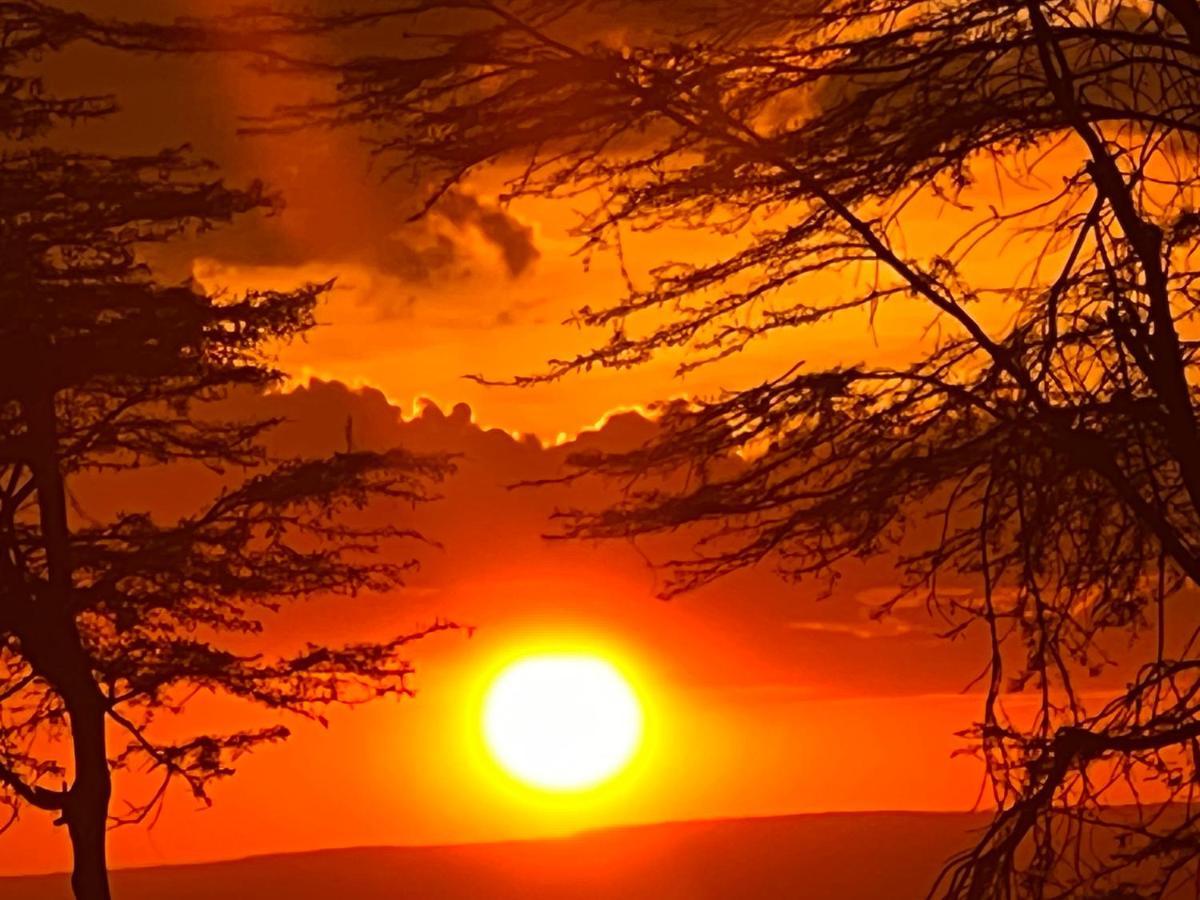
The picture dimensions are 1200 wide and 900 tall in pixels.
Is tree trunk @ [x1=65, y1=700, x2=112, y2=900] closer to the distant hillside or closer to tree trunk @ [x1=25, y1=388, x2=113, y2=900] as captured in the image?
tree trunk @ [x1=25, y1=388, x2=113, y2=900]

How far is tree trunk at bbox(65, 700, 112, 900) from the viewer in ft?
54.4

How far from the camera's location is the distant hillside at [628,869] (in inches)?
2098

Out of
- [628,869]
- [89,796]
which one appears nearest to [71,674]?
[89,796]

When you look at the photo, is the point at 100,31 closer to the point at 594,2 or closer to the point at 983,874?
the point at 594,2

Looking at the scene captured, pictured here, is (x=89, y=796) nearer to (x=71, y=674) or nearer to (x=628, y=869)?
(x=71, y=674)

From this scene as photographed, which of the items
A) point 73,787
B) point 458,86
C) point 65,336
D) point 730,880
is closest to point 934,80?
point 458,86

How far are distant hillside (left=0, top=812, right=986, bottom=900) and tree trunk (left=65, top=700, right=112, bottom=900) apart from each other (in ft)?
112

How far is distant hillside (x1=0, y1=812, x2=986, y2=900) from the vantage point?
53281 millimetres

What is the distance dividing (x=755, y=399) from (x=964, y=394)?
2.86 ft

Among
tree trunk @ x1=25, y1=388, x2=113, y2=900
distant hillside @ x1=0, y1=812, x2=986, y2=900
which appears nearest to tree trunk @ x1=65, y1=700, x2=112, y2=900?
tree trunk @ x1=25, y1=388, x2=113, y2=900

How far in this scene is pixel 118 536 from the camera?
17.1 metres

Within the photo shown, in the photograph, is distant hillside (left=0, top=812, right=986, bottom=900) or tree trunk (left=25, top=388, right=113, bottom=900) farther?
distant hillside (left=0, top=812, right=986, bottom=900)

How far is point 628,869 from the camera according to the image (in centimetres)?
5528

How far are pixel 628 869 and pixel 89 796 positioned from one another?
39993 mm
